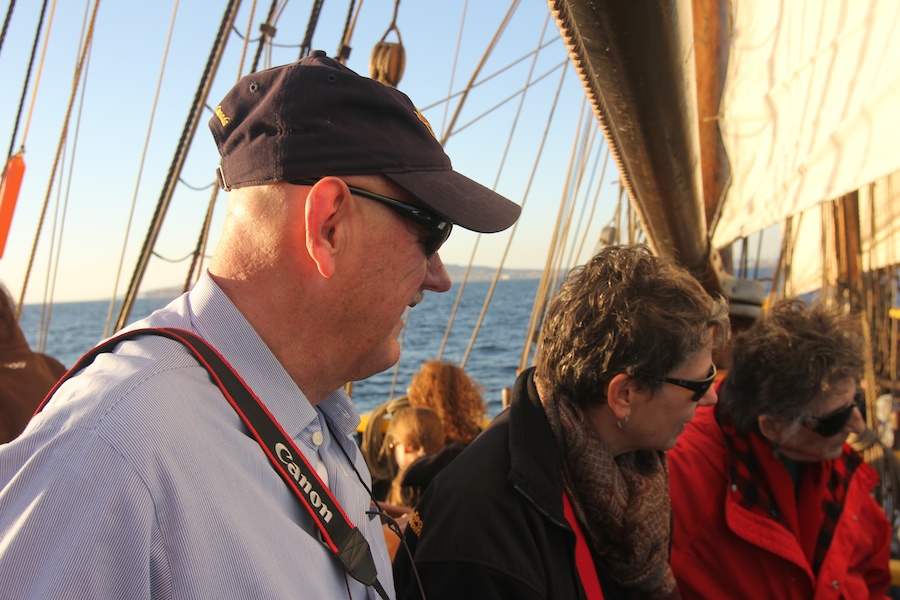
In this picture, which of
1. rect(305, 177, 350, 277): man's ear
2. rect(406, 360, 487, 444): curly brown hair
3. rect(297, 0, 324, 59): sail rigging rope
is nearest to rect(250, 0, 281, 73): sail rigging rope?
rect(297, 0, 324, 59): sail rigging rope

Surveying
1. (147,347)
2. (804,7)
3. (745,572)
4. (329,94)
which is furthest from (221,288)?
(804,7)

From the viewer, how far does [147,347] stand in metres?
0.80

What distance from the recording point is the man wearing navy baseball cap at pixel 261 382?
645 mm

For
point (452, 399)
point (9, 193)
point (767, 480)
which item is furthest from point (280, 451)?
point (9, 193)

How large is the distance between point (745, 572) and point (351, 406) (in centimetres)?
128

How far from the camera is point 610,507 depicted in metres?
1.50

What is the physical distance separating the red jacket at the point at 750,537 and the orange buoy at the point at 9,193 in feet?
8.38

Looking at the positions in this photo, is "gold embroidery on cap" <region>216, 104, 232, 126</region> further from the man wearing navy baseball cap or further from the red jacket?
the red jacket

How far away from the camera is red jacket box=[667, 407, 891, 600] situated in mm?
1855

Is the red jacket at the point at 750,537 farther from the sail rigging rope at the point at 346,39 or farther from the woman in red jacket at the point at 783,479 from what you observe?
the sail rigging rope at the point at 346,39

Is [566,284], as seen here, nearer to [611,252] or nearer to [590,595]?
[611,252]

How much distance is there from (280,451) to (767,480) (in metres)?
1.66

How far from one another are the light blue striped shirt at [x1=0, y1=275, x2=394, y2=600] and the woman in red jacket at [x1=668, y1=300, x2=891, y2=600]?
4.37 ft

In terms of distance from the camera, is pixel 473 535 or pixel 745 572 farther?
pixel 745 572
